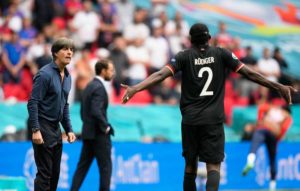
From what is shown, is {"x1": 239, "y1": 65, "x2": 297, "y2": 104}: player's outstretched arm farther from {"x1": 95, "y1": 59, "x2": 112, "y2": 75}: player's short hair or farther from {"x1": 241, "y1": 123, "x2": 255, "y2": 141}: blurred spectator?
{"x1": 241, "y1": 123, "x2": 255, "y2": 141}: blurred spectator

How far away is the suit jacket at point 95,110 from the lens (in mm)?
12797

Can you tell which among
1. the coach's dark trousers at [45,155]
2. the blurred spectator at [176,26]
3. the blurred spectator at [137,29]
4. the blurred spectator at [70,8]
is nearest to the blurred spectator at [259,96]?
the blurred spectator at [176,26]

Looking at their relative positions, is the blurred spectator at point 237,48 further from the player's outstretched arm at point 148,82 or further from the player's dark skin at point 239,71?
the player's outstretched arm at point 148,82

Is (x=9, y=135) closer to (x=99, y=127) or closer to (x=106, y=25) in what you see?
(x=99, y=127)

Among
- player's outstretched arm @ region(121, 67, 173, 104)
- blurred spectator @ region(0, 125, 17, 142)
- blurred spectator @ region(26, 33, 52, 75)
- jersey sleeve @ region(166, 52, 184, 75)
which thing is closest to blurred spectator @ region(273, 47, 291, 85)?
blurred spectator @ region(26, 33, 52, 75)

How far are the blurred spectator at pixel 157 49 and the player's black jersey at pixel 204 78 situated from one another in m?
11.1

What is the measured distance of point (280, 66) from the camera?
24125 millimetres

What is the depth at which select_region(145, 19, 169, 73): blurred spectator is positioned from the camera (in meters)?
21.8

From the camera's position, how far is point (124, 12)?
2280cm

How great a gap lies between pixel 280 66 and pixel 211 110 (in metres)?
14.0

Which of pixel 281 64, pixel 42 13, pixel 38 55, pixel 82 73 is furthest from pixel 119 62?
pixel 281 64

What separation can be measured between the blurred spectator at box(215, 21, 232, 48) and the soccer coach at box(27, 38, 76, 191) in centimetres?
1282

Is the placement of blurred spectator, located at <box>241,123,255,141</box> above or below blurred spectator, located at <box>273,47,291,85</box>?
below

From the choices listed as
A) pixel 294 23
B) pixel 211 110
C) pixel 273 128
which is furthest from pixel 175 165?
pixel 294 23
